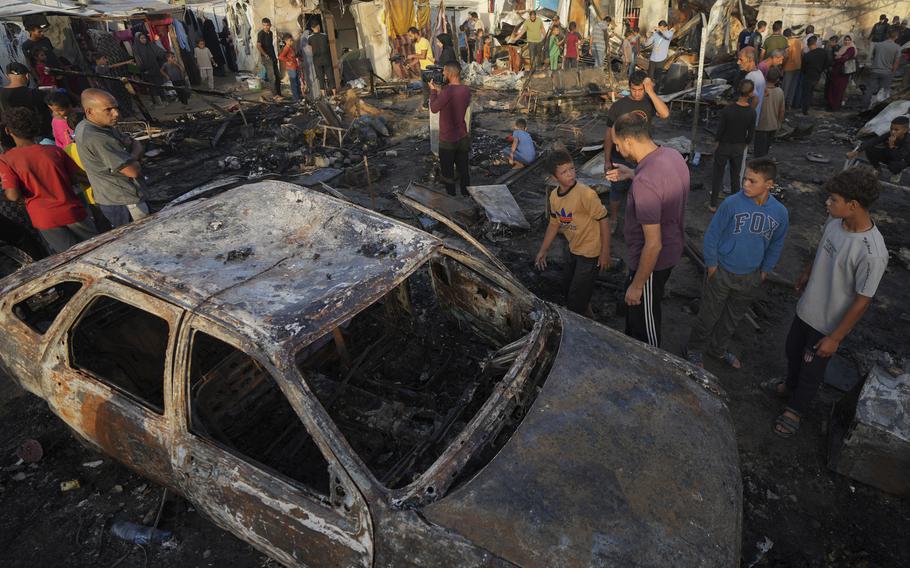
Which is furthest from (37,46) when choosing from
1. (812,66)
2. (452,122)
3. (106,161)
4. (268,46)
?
(812,66)

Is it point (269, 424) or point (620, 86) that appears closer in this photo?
point (269, 424)

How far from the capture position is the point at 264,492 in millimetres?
2332

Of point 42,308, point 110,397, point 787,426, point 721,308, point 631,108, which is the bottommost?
point 787,426

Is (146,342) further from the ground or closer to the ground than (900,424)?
further from the ground

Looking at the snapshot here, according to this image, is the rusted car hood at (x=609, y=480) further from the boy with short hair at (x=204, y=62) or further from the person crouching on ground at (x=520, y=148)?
the boy with short hair at (x=204, y=62)

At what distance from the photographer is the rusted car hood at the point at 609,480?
207 cm

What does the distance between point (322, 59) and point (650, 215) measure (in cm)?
1347

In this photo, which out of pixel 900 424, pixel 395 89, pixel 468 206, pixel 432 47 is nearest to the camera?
pixel 900 424

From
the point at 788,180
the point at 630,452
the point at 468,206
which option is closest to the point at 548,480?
the point at 630,452

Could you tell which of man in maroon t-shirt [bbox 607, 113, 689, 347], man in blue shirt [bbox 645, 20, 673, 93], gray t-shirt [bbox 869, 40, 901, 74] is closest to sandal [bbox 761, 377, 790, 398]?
man in maroon t-shirt [bbox 607, 113, 689, 347]

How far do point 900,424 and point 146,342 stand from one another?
5.20 meters

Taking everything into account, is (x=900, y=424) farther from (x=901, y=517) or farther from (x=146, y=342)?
(x=146, y=342)

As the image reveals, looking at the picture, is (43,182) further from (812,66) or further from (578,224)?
(812,66)

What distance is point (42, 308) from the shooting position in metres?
3.61
